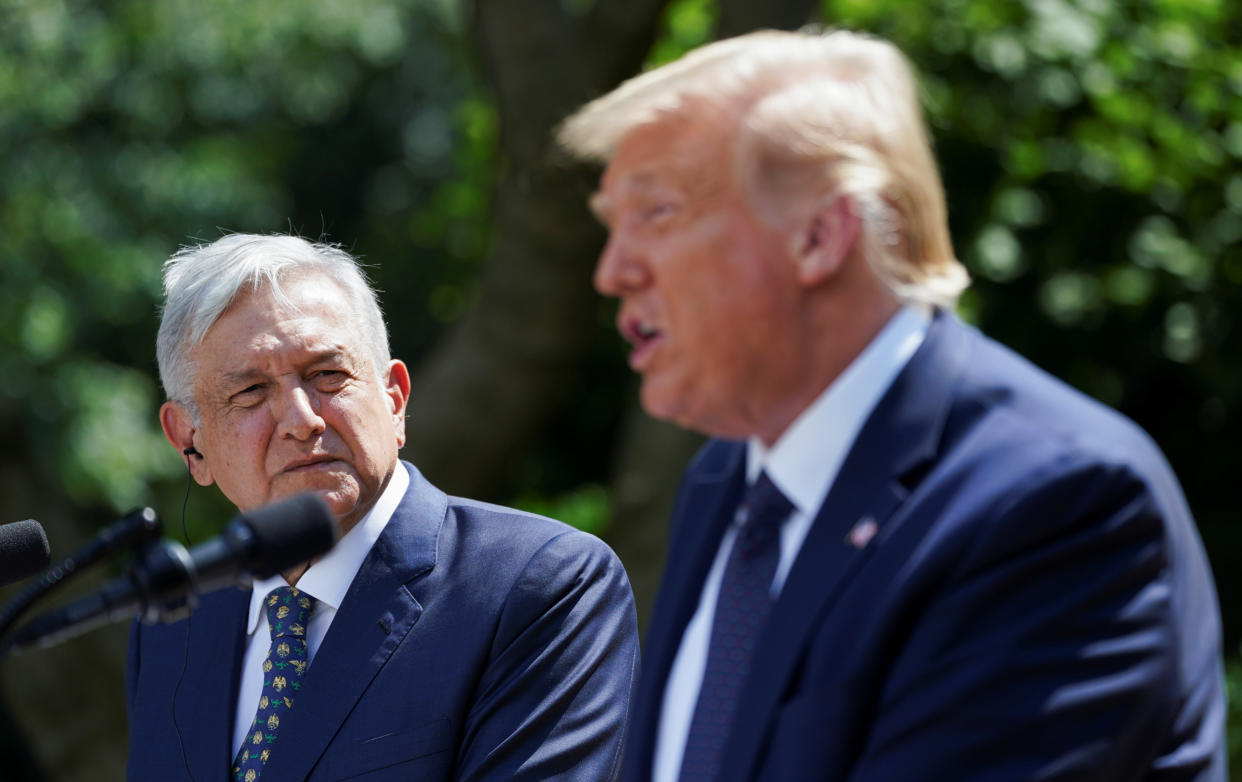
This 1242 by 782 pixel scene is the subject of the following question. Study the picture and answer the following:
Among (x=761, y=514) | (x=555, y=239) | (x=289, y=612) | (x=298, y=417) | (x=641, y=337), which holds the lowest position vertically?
(x=555, y=239)

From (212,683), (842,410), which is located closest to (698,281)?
(842,410)

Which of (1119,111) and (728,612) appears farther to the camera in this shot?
(1119,111)

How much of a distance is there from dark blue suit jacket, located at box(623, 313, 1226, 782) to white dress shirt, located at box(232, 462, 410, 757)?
140cm

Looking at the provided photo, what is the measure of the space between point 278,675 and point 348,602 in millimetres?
188

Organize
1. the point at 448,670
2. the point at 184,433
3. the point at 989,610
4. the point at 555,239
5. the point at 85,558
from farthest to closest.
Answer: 1. the point at 555,239
2. the point at 184,433
3. the point at 448,670
4. the point at 85,558
5. the point at 989,610

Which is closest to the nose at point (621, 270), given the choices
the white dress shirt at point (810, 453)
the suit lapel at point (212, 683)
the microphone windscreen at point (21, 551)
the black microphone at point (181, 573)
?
the white dress shirt at point (810, 453)

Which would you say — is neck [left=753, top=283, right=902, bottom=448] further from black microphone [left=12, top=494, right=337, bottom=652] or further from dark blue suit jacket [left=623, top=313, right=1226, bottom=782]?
black microphone [left=12, top=494, right=337, bottom=652]

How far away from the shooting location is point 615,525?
6277mm


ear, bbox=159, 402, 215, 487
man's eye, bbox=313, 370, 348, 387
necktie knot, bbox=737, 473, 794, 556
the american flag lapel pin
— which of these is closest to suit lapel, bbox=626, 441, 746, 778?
necktie knot, bbox=737, 473, 794, 556

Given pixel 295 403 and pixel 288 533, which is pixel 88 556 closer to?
pixel 288 533

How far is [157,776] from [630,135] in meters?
1.80

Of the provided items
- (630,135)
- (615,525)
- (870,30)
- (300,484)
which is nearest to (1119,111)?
(870,30)

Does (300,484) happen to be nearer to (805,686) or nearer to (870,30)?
(805,686)

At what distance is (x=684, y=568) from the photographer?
2.07 m
